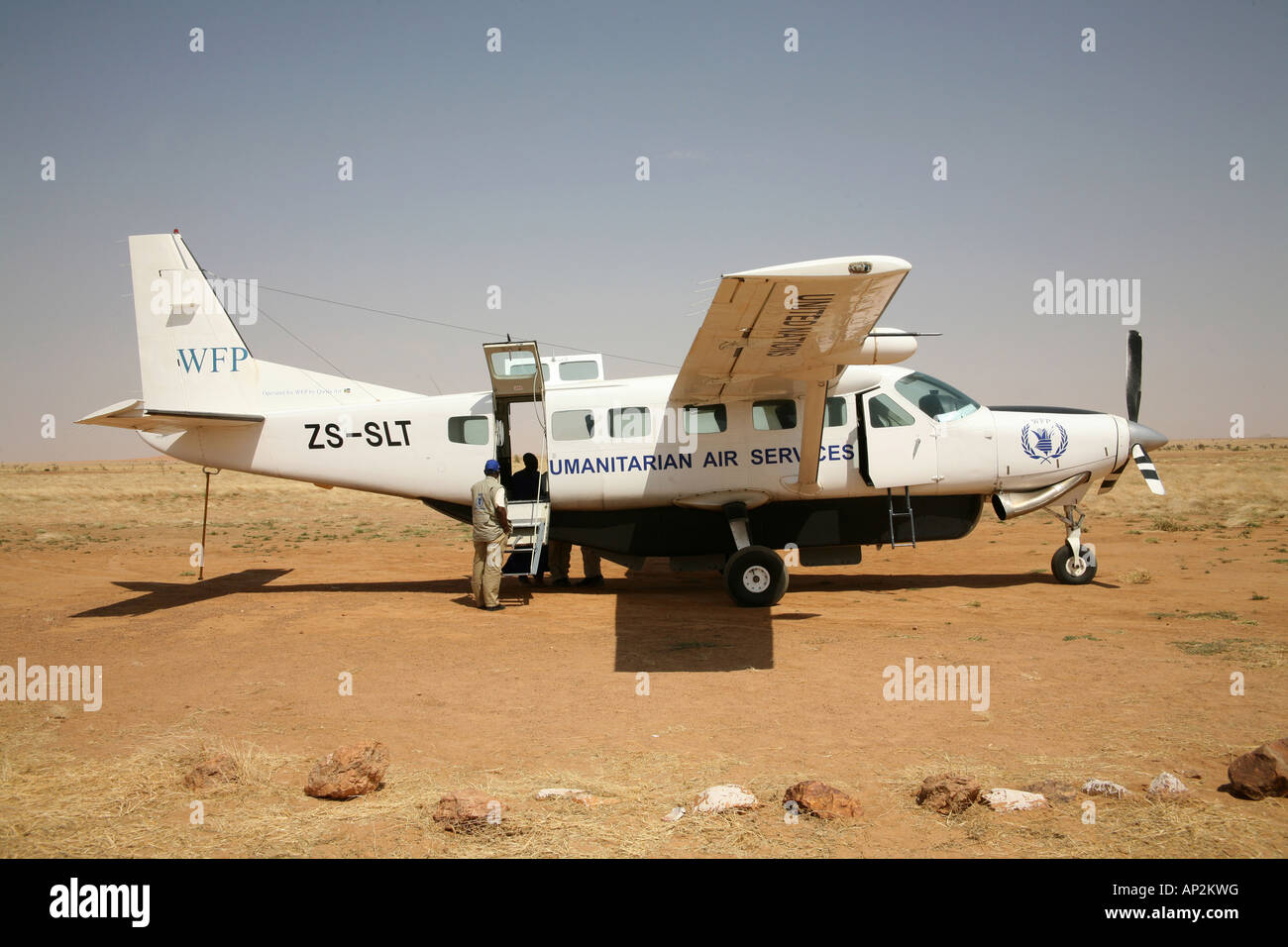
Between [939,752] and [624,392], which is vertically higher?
[624,392]

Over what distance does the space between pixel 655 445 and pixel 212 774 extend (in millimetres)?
7821

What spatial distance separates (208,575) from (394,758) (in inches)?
442

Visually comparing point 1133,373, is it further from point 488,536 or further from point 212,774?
point 212,774

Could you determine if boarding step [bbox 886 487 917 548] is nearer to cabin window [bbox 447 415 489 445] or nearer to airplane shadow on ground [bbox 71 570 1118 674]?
airplane shadow on ground [bbox 71 570 1118 674]

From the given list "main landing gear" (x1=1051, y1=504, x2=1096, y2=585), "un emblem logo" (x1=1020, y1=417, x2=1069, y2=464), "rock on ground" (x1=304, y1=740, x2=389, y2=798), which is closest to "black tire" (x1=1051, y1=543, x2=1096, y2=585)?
"main landing gear" (x1=1051, y1=504, x2=1096, y2=585)

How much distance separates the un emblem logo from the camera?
1227cm

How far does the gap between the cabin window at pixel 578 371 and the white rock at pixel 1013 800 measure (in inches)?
356

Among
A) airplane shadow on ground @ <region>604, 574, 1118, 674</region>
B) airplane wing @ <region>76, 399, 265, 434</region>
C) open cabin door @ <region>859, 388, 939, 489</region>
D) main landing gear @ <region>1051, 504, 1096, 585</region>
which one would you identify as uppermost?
airplane wing @ <region>76, 399, 265, 434</region>

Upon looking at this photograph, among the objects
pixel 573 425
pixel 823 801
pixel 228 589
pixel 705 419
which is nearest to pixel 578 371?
pixel 573 425

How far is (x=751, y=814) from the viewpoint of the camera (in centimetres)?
465

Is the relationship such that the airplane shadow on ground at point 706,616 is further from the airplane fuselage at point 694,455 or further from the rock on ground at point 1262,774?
the rock on ground at point 1262,774

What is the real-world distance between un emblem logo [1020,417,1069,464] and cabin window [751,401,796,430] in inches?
138

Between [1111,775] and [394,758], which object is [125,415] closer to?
[394,758]
